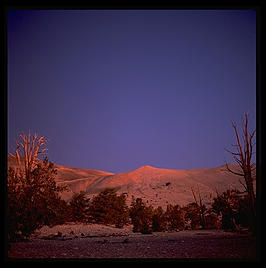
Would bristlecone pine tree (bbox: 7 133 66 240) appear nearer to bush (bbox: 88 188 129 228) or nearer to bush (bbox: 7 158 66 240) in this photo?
bush (bbox: 7 158 66 240)

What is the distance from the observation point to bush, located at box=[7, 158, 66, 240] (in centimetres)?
1048

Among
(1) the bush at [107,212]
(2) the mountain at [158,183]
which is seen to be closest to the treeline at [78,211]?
(1) the bush at [107,212]

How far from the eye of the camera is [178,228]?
16.5 metres

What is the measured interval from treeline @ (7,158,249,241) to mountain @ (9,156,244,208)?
15398 millimetres

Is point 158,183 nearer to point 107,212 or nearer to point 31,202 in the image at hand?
point 107,212

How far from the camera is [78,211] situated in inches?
705

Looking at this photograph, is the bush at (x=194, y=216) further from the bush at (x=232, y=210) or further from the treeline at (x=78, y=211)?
the bush at (x=232, y=210)

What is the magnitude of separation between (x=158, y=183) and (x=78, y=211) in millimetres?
28107

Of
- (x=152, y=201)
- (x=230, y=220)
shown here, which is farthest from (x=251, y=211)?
(x=152, y=201)

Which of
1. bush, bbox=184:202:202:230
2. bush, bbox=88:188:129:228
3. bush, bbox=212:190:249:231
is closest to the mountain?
bush, bbox=88:188:129:228

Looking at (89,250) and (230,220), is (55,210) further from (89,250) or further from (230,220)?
(230,220)

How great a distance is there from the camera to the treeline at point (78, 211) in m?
10.7

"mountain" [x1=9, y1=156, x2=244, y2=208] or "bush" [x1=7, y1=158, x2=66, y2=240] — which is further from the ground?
"bush" [x1=7, y1=158, x2=66, y2=240]
